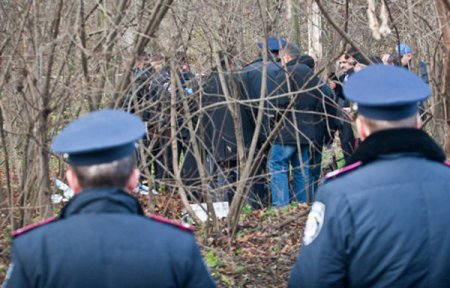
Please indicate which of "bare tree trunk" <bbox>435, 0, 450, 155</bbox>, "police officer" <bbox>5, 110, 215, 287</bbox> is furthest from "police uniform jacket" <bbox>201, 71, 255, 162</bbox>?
"police officer" <bbox>5, 110, 215, 287</bbox>

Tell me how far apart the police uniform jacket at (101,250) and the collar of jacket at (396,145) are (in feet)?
2.93

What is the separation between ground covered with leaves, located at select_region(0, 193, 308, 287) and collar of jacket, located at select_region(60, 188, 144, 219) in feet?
11.7

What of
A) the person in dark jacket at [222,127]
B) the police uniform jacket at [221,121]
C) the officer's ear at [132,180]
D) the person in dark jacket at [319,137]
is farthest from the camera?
the person in dark jacket at [319,137]

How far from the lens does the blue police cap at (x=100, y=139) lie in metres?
3.20

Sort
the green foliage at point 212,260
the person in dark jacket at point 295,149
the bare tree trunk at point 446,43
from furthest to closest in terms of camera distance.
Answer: the person in dark jacket at point 295,149, the green foliage at point 212,260, the bare tree trunk at point 446,43

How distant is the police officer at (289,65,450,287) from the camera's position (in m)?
3.54

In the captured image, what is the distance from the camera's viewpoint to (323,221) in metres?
3.59

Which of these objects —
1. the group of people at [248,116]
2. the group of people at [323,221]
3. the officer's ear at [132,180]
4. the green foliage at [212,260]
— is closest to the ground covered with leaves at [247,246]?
the green foliage at [212,260]

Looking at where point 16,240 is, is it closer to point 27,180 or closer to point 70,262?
point 70,262

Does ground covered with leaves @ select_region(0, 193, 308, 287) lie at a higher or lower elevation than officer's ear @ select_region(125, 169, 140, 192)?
lower

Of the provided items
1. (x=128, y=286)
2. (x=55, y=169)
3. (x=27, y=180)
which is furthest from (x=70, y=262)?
(x=55, y=169)

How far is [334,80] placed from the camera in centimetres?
1038

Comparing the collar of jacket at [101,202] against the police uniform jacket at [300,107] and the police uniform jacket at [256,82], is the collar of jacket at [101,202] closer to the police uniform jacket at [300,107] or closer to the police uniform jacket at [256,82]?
the police uniform jacket at [256,82]

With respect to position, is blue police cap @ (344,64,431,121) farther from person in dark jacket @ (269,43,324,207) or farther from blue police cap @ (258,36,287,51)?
person in dark jacket @ (269,43,324,207)
